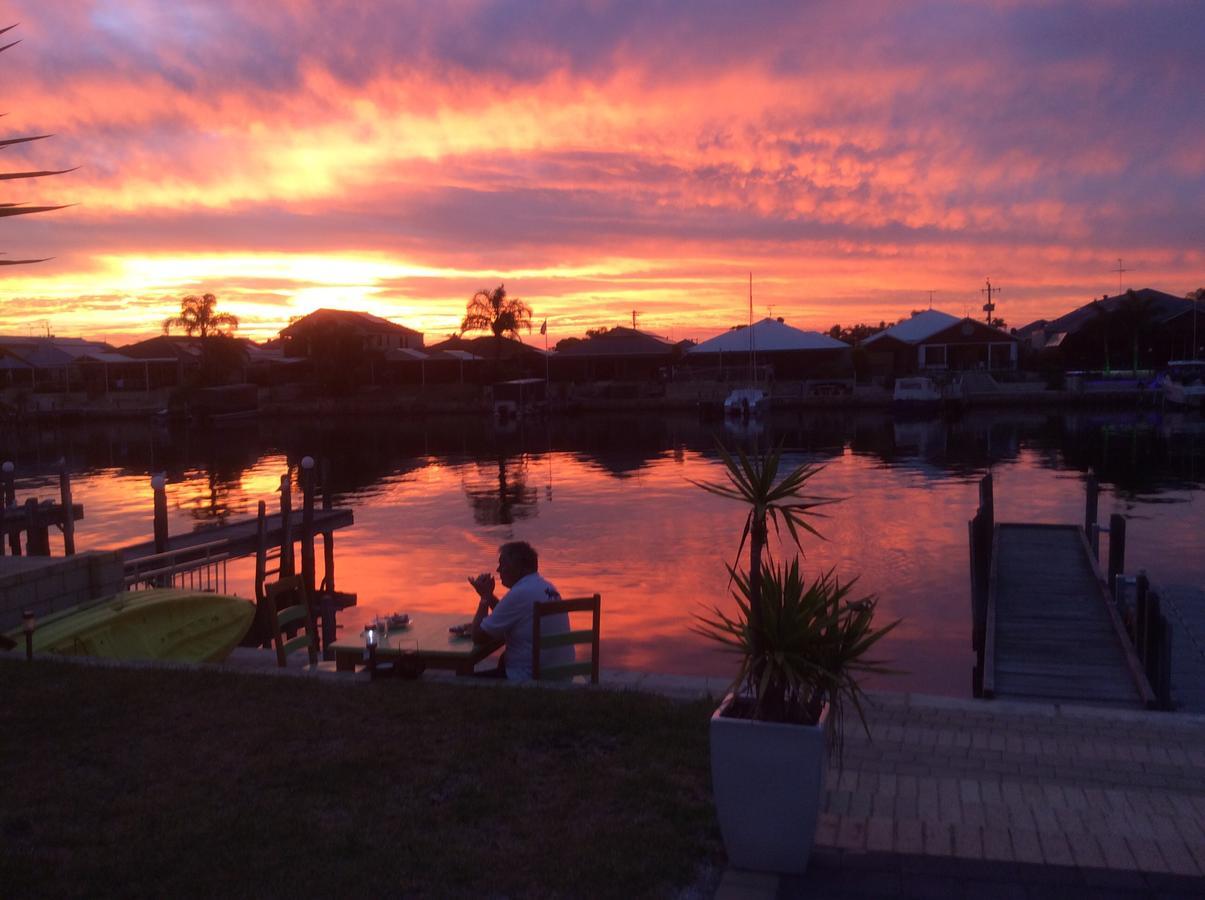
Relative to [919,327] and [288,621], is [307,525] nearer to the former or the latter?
[288,621]

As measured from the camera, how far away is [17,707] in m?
7.08

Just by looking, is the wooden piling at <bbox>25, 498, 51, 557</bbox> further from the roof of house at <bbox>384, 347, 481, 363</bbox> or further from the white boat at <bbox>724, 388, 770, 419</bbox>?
the roof of house at <bbox>384, 347, 481, 363</bbox>

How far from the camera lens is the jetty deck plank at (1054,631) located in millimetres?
12188

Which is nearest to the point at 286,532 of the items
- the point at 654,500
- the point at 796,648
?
the point at 796,648

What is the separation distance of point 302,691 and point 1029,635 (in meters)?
10.6

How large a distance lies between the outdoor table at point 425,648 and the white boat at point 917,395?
67.9 m

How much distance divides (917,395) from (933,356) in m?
19.3

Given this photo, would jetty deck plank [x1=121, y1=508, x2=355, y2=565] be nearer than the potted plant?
No

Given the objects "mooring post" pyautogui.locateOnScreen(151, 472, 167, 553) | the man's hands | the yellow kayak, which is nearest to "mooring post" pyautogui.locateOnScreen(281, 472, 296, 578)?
"mooring post" pyautogui.locateOnScreen(151, 472, 167, 553)

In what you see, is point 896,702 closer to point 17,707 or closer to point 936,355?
point 17,707

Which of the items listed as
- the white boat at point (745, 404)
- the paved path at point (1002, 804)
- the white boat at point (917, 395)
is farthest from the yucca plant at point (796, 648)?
the white boat at point (917, 395)

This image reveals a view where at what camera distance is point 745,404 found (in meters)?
75.9

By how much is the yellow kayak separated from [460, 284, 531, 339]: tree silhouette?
78571 millimetres

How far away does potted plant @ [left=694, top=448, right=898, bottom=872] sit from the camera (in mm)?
4551
